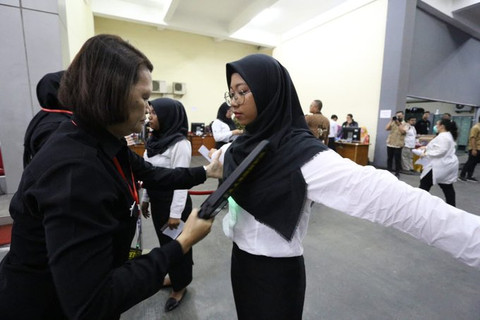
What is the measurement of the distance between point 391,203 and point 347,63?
7.34 metres

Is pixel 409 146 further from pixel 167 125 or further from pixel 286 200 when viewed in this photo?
pixel 286 200

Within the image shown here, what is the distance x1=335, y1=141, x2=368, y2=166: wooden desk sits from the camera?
6051 millimetres

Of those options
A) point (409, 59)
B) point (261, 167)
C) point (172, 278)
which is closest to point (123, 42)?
point (261, 167)

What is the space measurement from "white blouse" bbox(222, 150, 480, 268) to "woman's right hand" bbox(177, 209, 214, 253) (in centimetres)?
35

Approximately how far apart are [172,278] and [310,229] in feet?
6.05

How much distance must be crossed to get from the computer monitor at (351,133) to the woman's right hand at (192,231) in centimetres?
637

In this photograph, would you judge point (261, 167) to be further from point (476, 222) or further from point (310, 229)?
point (310, 229)

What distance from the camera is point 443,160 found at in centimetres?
317

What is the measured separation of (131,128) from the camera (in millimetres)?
735

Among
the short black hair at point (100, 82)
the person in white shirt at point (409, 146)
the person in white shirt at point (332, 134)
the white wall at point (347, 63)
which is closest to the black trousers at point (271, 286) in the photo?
the short black hair at point (100, 82)

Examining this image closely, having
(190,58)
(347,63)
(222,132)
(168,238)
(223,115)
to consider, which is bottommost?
(168,238)

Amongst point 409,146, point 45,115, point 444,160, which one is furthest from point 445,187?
point 45,115

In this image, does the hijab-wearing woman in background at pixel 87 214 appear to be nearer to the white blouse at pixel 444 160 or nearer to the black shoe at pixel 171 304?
the black shoe at pixel 171 304

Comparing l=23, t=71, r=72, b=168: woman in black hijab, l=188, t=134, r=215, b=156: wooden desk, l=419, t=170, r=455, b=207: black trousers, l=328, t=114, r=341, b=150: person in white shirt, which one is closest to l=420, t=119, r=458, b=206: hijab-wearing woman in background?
l=419, t=170, r=455, b=207: black trousers
